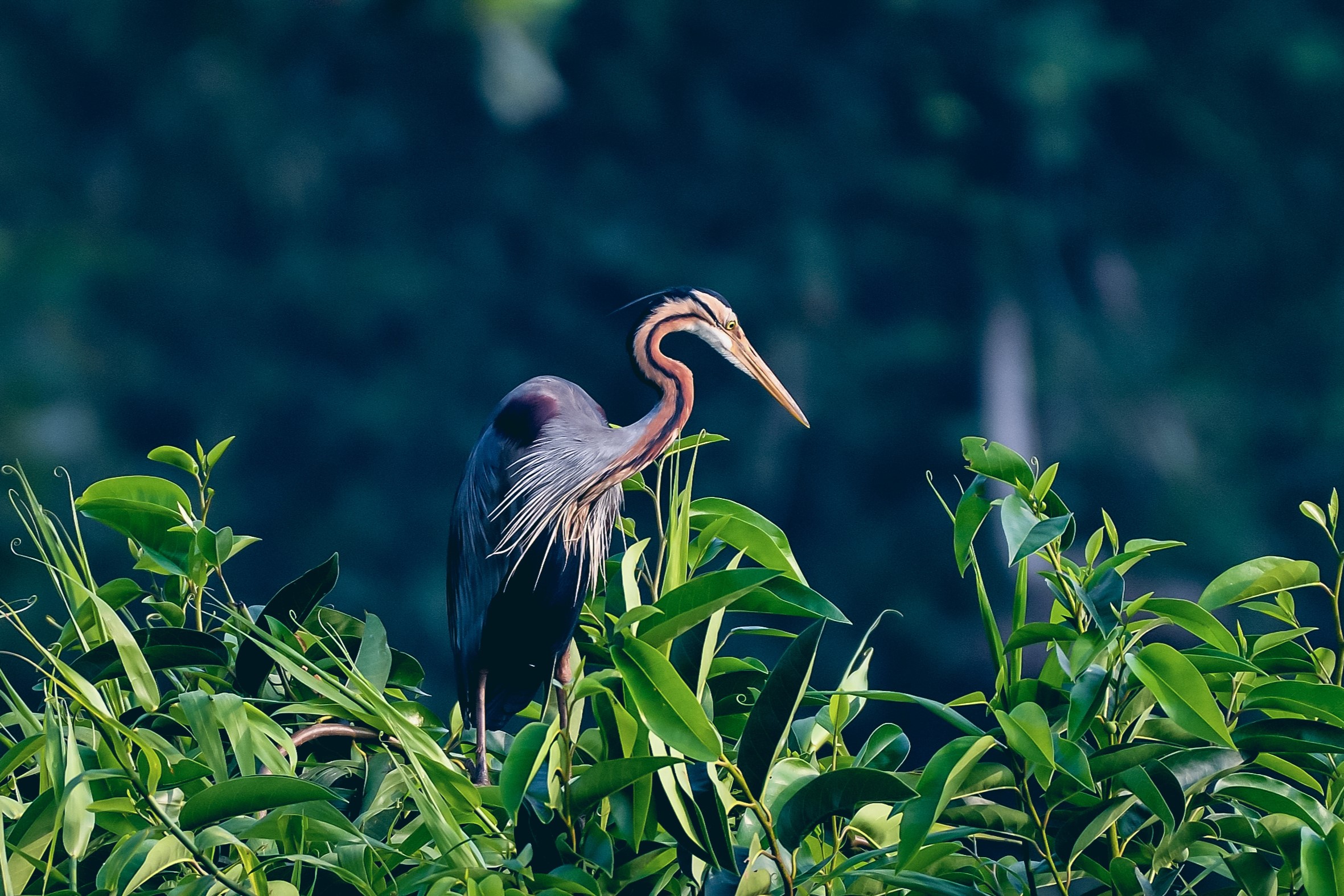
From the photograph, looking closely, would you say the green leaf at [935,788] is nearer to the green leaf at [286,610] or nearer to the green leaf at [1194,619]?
the green leaf at [1194,619]

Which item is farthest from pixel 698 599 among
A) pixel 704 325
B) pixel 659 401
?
pixel 704 325

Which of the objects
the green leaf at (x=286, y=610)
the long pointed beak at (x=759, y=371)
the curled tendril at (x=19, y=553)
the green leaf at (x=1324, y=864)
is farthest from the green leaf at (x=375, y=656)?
the long pointed beak at (x=759, y=371)

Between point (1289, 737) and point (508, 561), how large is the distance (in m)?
0.56

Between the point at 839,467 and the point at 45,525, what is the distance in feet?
18.8

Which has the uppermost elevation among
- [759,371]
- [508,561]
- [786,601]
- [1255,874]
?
[759,371]

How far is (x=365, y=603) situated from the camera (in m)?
5.45

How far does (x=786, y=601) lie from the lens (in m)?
0.48

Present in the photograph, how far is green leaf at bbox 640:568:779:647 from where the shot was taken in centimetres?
43

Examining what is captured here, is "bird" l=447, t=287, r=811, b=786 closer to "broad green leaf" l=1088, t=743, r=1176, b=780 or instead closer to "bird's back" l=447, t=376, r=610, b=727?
"bird's back" l=447, t=376, r=610, b=727

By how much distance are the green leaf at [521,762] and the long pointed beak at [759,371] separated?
1.91 ft

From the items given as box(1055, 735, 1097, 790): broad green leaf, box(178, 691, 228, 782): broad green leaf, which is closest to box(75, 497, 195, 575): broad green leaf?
box(178, 691, 228, 782): broad green leaf

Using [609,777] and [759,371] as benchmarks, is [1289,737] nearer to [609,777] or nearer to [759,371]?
[609,777]

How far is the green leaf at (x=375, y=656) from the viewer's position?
59 cm

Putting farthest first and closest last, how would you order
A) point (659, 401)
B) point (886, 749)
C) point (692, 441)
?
1. point (659, 401)
2. point (692, 441)
3. point (886, 749)
